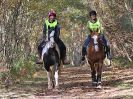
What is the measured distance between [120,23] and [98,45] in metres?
18.9

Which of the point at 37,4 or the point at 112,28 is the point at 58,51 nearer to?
the point at 37,4

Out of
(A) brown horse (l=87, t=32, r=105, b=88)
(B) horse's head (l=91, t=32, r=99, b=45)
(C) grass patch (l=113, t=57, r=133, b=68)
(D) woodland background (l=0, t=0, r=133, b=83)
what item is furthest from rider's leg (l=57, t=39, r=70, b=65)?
(C) grass patch (l=113, t=57, r=133, b=68)

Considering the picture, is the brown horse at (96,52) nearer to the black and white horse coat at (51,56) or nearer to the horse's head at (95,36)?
the horse's head at (95,36)

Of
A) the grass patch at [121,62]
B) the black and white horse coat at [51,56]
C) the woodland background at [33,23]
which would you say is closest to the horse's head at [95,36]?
the black and white horse coat at [51,56]

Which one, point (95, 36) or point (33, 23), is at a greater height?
point (33, 23)

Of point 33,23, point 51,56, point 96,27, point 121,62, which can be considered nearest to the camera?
point 51,56

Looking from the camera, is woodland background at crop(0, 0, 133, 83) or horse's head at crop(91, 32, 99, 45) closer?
horse's head at crop(91, 32, 99, 45)

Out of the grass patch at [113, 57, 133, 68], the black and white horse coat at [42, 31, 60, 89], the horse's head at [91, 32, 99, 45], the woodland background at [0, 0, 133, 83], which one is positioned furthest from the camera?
the grass patch at [113, 57, 133, 68]

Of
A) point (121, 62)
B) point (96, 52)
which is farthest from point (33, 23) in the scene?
point (96, 52)

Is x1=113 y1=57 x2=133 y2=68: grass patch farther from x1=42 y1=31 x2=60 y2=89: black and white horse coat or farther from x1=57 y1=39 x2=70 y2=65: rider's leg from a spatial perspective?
x1=42 y1=31 x2=60 y2=89: black and white horse coat

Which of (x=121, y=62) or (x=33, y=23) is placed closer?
(x=121, y=62)

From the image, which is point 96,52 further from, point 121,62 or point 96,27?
point 121,62

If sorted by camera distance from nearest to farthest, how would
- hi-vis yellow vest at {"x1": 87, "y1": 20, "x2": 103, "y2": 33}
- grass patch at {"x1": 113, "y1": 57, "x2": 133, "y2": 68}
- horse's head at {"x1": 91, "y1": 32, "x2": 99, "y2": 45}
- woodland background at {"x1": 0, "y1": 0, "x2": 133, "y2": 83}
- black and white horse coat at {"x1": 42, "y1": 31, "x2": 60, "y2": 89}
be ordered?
black and white horse coat at {"x1": 42, "y1": 31, "x2": 60, "y2": 89}, horse's head at {"x1": 91, "y1": 32, "x2": 99, "y2": 45}, hi-vis yellow vest at {"x1": 87, "y1": 20, "x2": 103, "y2": 33}, woodland background at {"x1": 0, "y1": 0, "x2": 133, "y2": 83}, grass patch at {"x1": 113, "y1": 57, "x2": 133, "y2": 68}

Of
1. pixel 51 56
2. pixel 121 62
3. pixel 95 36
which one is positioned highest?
pixel 95 36
